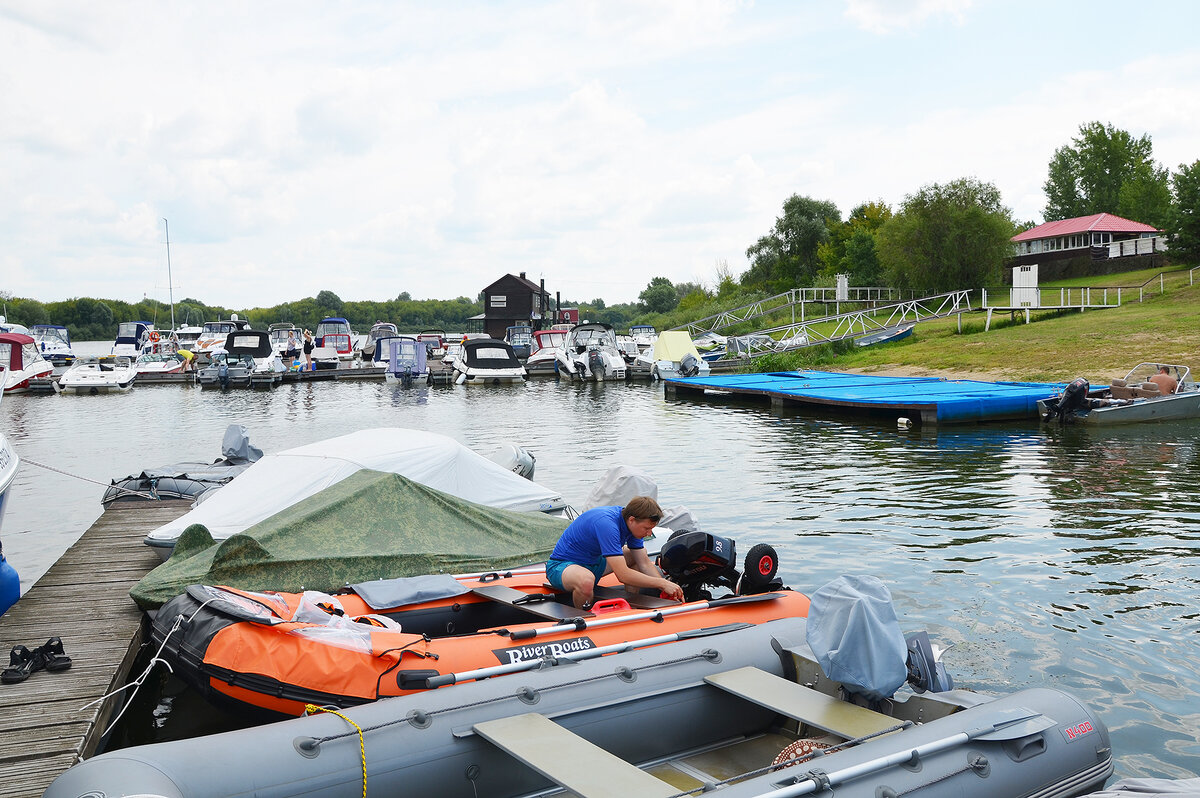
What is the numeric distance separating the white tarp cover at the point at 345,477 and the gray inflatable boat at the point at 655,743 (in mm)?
4219

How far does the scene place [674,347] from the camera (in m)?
40.0

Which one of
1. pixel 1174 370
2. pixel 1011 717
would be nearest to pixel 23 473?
pixel 1011 717

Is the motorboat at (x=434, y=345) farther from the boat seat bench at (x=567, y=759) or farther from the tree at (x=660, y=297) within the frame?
the boat seat bench at (x=567, y=759)

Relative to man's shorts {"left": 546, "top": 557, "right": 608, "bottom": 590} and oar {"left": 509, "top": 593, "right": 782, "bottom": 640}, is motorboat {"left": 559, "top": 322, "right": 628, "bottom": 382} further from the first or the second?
oar {"left": 509, "top": 593, "right": 782, "bottom": 640}

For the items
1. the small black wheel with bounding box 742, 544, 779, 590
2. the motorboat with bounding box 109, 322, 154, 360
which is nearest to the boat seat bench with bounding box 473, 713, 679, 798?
the small black wheel with bounding box 742, 544, 779, 590

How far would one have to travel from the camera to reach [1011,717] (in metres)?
4.80

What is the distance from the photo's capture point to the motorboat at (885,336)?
39.0m

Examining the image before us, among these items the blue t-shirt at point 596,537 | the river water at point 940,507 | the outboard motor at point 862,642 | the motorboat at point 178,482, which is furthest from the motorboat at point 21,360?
the outboard motor at point 862,642

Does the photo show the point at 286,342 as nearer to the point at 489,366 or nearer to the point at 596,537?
the point at 489,366

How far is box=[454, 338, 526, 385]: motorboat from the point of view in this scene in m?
40.2

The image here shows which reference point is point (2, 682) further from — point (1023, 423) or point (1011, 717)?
point (1023, 423)

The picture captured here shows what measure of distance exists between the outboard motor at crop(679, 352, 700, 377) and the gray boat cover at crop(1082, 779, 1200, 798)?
32.7m

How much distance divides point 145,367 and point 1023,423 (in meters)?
39.4

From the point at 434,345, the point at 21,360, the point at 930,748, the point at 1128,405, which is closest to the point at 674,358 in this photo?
the point at 1128,405
